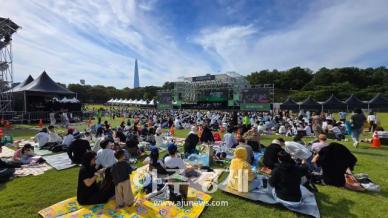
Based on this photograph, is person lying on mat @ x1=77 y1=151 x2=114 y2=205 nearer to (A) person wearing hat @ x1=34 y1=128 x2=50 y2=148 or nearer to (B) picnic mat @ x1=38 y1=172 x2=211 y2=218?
(B) picnic mat @ x1=38 y1=172 x2=211 y2=218

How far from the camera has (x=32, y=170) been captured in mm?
6215

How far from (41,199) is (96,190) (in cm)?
130

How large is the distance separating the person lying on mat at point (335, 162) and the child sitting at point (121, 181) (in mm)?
4081

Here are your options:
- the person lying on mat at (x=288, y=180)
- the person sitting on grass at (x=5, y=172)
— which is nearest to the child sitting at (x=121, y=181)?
the person lying on mat at (x=288, y=180)

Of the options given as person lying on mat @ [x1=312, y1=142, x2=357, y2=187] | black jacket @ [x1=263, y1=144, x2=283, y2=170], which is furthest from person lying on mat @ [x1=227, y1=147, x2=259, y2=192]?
person lying on mat @ [x1=312, y1=142, x2=357, y2=187]

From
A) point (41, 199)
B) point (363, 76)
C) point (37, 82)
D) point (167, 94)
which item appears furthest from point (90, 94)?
point (363, 76)

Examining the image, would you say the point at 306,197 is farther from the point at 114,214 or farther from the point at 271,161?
the point at 114,214

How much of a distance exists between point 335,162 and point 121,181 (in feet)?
14.5

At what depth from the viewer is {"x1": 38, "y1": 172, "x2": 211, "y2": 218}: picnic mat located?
3.64 m

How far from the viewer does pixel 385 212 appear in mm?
3779

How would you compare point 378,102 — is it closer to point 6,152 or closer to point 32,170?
point 32,170

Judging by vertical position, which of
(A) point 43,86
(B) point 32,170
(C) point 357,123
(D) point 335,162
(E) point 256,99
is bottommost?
(B) point 32,170

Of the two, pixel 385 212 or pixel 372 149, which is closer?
pixel 385 212

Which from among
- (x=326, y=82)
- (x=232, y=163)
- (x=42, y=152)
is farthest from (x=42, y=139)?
(x=326, y=82)
